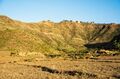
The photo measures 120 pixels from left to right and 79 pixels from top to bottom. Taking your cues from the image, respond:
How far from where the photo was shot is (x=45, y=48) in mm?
119062

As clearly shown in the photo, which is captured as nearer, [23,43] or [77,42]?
[23,43]

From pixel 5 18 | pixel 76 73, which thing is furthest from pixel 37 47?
pixel 76 73

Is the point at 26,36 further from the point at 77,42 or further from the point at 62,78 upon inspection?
the point at 62,78

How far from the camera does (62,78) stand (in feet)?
105

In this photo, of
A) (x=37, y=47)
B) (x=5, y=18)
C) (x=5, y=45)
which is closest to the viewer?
(x=5, y=45)

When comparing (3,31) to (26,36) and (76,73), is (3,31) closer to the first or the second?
(26,36)

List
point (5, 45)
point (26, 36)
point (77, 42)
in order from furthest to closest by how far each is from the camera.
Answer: point (77, 42)
point (26, 36)
point (5, 45)

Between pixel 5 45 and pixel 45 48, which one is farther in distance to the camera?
pixel 45 48

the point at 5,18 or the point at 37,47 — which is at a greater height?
the point at 5,18

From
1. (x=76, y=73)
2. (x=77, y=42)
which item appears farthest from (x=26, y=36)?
(x=76, y=73)

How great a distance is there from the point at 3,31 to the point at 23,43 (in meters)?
14.9

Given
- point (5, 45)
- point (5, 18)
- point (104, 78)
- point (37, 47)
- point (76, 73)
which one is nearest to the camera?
point (104, 78)

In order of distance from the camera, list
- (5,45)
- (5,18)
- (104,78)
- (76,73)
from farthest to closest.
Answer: (5,18) < (5,45) < (76,73) < (104,78)

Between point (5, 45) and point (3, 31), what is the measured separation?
Answer: 17976 millimetres
